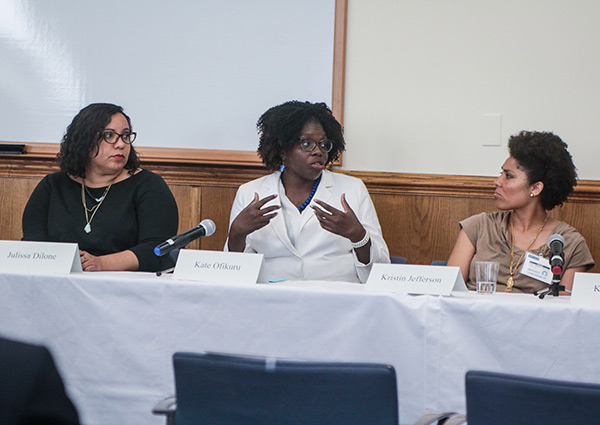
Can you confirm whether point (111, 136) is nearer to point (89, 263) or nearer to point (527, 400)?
point (89, 263)

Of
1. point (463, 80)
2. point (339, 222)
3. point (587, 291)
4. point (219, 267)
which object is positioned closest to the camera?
point (587, 291)

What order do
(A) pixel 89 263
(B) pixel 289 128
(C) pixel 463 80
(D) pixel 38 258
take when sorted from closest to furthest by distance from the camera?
(D) pixel 38 258 < (A) pixel 89 263 < (B) pixel 289 128 < (C) pixel 463 80

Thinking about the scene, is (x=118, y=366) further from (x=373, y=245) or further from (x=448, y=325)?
(x=373, y=245)

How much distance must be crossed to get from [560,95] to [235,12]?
1814 mm

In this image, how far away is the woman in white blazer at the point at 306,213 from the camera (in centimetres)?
272

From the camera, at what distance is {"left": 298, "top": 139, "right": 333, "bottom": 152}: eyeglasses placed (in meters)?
3.04

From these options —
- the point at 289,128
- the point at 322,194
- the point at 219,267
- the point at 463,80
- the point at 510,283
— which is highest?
the point at 463,80

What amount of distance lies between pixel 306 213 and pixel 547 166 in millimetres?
1073

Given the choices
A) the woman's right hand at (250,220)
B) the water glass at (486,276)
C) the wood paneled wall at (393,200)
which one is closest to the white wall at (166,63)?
the wood paneled wall at (393,200)

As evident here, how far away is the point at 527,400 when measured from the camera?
1.14 m

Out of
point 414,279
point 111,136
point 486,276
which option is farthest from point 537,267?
point 111,136

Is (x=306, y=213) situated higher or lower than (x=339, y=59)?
lower

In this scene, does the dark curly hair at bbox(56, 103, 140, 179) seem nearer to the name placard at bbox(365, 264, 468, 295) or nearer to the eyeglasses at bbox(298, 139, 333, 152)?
the eyeglasses at bbox(298, 139, 333, 152)

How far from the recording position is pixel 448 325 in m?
1.71
